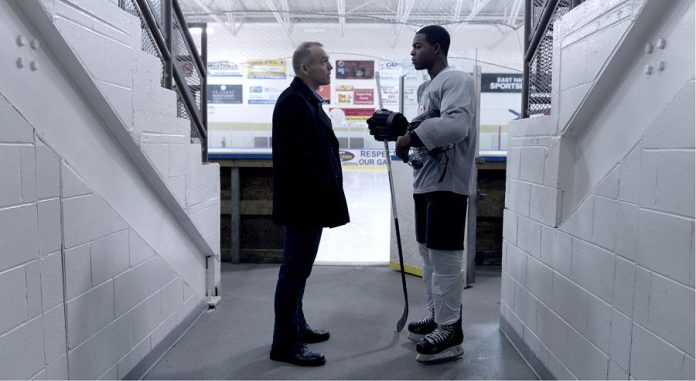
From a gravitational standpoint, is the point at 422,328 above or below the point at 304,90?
below

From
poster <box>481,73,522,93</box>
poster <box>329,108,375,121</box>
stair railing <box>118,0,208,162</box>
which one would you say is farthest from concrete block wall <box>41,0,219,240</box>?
poster <box>481,73,522,93</box>

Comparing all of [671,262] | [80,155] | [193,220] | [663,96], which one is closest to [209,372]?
[193,220]

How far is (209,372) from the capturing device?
2.24m

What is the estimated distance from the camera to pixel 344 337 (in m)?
2.70

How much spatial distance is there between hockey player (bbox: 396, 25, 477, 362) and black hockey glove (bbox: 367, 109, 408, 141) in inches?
4.7

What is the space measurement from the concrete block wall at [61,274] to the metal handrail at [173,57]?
954 mm

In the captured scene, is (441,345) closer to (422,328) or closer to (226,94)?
(422,328)

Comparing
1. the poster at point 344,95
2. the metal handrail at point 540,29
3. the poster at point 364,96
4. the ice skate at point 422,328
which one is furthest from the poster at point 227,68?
the ice skate at point 422,328

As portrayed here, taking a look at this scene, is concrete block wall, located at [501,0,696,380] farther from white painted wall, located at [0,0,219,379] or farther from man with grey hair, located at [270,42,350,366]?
white painted wall, located at [0,0,219,379]

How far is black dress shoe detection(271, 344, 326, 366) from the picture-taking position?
230cm

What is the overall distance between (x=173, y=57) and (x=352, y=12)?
9511 millimetres

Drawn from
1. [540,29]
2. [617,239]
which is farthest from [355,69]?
[617,239]

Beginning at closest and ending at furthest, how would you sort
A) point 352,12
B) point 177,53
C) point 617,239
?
point 617,239, point 177,53, point 352,12

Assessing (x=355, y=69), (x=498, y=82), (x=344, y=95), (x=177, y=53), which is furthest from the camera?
(x=344, y=95)
